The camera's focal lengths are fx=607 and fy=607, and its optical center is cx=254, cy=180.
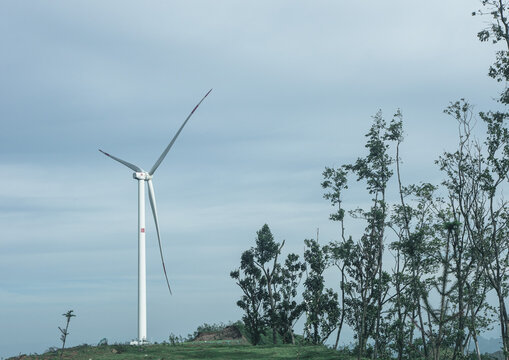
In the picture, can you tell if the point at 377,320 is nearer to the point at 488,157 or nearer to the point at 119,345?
the point at 488,157

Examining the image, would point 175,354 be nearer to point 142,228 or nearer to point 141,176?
point 142,228

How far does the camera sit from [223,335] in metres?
66.1

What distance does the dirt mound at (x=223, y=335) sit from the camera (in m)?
64.9

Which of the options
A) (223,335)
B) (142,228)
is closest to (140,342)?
(142,228)

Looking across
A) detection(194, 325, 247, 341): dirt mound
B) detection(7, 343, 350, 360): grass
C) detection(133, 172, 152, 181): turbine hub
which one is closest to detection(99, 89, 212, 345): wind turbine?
detection(133, 172, 152, 181): turbine hub

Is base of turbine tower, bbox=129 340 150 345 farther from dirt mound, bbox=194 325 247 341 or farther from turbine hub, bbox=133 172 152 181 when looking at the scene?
dirt mound, bbox=194 325 247 341

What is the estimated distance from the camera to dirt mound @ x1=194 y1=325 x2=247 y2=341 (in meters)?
64.9

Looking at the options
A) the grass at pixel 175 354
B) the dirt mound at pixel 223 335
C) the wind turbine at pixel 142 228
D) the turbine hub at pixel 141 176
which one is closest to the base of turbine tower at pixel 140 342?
the wind turbine at pixel 142 228

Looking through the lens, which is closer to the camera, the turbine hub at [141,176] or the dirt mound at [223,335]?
the turbine hub at [141,176]

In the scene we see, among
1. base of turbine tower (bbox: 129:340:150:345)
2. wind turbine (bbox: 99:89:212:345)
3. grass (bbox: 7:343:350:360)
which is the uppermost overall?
wind turbine (bbox: 99:89:212:345)

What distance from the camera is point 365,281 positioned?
47.7 m

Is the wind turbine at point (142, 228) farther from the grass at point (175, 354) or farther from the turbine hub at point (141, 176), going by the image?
the grass at point (175, 354)

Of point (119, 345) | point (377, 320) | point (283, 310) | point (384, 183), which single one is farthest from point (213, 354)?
point (283, 310)

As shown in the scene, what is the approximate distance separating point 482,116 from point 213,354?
2441 centimetres
